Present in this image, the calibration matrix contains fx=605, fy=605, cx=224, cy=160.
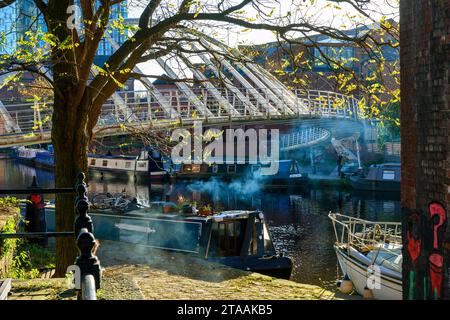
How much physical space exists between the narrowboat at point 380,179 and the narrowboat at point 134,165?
14.4 meters

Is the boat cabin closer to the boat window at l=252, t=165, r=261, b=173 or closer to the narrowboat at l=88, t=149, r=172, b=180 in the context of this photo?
the boat window at l=252, t=165, r=261, b=173

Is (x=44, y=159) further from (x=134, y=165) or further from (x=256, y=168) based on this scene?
(x=256, y=168)

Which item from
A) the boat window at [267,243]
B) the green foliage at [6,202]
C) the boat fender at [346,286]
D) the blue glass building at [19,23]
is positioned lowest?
the boat fender at [346,286]

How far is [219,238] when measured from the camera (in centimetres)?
1545

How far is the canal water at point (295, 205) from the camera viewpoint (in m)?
20.2

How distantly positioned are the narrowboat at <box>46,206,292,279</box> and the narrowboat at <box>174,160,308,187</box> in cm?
2398

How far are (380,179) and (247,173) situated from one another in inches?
408

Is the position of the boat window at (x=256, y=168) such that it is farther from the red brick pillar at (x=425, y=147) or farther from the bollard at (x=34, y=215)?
the red brick pillar at (x=425, y=147)

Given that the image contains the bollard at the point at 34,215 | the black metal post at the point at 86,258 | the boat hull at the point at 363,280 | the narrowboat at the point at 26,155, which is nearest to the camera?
the black metal post at the point at 86,258

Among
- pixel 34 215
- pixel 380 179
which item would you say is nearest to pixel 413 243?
pixel 34 215

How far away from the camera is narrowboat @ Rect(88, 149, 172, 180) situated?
156 feet

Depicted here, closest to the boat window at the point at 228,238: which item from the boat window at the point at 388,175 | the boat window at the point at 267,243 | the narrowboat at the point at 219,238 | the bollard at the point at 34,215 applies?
the narrowboat at the point at 219,238
